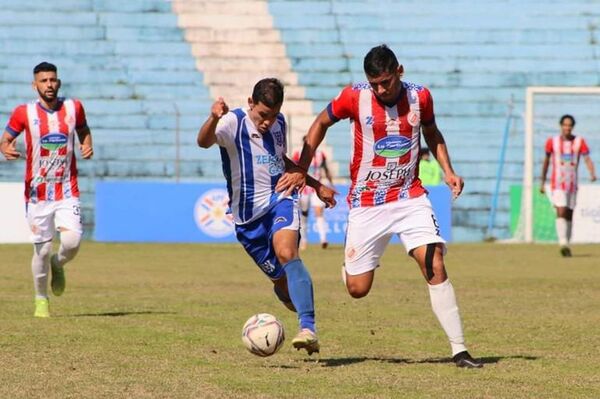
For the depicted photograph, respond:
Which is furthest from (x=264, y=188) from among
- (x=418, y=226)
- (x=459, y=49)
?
(x=459, y=49)

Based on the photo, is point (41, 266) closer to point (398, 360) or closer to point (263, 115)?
point (263, 115)

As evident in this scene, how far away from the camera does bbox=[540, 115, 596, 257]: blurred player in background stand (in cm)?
2491

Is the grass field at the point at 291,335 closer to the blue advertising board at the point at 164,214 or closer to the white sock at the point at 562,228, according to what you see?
the white sock at the point at 562,228

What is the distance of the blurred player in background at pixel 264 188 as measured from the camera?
971cm

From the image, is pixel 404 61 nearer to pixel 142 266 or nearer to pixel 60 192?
pixel 142 266

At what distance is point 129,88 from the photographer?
33719 millimetres

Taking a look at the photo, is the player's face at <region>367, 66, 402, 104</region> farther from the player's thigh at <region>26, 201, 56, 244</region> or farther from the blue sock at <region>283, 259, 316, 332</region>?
the player's thigh at <region>26, 201, 56, 244</region>

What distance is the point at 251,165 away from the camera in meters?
10.1

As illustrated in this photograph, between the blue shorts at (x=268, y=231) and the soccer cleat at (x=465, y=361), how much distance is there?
4.96 ft

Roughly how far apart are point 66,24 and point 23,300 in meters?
20.5

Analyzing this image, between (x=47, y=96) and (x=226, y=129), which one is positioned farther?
(x=47, y=96)

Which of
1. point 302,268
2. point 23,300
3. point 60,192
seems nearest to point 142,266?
point 23,300

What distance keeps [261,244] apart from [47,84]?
360cm

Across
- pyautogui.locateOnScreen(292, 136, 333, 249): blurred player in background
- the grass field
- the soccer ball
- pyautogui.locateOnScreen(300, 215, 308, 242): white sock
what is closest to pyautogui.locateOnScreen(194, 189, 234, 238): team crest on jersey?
pyautogui.locateOnScreen(300, 215, 308, 242): white sock
